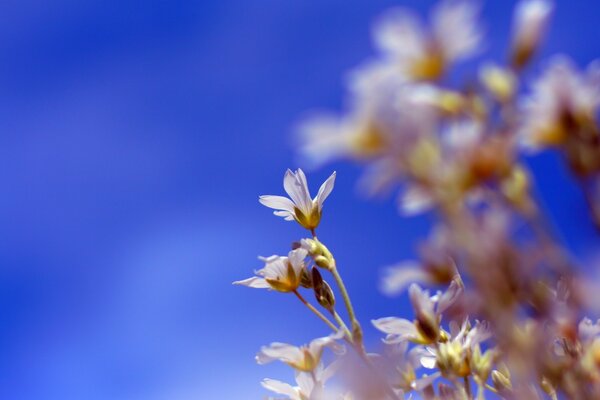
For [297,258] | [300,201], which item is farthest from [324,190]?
[297,258]

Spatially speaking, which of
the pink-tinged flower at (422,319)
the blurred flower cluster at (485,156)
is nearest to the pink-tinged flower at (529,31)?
the blurred flower cluster at (485,156)

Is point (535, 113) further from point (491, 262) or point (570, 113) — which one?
point (491, 262)

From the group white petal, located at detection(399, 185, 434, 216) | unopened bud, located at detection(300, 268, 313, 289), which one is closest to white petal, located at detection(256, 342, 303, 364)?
unopened bud, located at detection(300, 268, 313, 289)

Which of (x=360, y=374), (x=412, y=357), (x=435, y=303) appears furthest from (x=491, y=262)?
(x=412, y=357)

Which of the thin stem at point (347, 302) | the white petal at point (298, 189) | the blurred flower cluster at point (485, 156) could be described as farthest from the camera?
the white petal at point (298, 189)

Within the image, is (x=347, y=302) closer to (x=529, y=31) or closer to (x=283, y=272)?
(x=283, y=272)

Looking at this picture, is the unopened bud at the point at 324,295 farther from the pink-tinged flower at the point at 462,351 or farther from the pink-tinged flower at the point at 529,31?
the pink-tinged flower at the point at 529,31
